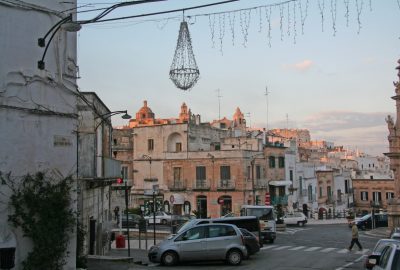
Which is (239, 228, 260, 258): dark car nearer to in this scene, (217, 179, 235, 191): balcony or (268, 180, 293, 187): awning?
(217, 179, 235, 191): balcony

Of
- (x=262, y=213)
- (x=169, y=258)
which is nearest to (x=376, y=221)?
(x=262, y=213)

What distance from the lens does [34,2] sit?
543 inches

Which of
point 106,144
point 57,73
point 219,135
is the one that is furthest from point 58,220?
point 219,135

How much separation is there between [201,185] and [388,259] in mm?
49605

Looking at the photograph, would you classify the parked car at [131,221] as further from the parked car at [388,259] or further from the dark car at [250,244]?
the parked car at [388,259]

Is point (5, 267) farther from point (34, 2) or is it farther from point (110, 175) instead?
point (110, 175)

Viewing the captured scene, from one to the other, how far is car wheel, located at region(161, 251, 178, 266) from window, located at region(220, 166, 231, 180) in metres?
38.8

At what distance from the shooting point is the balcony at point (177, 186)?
61.3 metres

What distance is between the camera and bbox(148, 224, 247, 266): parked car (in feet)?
68.1

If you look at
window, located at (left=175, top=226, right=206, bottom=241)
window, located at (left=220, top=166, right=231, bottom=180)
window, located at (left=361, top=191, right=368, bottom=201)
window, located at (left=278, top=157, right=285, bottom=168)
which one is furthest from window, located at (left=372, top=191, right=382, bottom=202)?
window, located at (left=175, top=226, right=206, bottom=241)

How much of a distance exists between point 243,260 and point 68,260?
10465mm

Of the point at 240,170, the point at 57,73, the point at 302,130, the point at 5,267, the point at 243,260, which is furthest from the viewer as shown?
the point at 302,130

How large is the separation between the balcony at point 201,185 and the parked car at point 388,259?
4762cm

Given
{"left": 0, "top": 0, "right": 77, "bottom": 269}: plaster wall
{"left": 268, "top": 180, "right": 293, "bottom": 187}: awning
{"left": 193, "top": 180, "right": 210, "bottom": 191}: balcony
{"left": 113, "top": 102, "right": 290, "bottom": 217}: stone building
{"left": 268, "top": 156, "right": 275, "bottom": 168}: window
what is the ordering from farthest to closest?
{"left": 268, "top": 156, "right": 275, "bottom": 168}: window, {"left": 268, "top": 180, "right": 293, "bottom": 187}: awning, {"left": 193, "top": 180, "right": 210, "bottom": 191}: balcony, {"left": 113, "top": 102, "right": 290, "bottom": 217}: stone building, {"left": 0, "top": 0, "right": 77, "bottom": 269}: plaster wall
